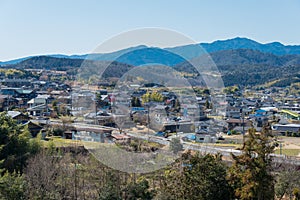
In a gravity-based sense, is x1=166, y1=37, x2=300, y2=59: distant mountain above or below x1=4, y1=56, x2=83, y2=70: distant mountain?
Answer: above

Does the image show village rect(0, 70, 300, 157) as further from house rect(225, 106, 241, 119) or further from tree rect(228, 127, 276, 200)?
tree rect(228, 127, 276, 200)

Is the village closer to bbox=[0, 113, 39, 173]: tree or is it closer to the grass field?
the grass field

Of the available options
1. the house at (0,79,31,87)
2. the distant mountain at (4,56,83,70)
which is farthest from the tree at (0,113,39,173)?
the distant mountain at (4,56,83,70)

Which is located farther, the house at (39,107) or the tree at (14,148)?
the house at (39,107)

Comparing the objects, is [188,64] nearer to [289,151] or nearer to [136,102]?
[136,102]


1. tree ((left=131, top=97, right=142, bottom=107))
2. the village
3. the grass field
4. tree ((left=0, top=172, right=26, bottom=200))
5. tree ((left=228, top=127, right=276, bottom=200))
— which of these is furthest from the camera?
tree ((left=131, top=97, right=142, bottom=107))

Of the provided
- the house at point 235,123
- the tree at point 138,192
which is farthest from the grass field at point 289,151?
the tree at point 138,192

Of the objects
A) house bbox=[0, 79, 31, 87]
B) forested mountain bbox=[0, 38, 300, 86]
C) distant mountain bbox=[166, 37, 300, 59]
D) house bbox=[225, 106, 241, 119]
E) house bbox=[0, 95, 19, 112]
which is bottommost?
house bbox=[225, 106, 241, 119]

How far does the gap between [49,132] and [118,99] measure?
298 cm

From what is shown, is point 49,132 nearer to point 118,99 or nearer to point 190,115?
point 118,99

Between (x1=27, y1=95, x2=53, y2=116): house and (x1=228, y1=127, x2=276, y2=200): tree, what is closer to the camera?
(x1=228, y1=127, x2=276, y2=200): tree

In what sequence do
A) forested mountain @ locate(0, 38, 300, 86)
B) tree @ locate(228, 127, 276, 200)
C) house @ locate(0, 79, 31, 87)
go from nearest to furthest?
tree @ locate(228, 127, 276, 200) → forested mountain @ locate(0, 38, 300, 86) → house @ locate(0, 79, 31, 87)

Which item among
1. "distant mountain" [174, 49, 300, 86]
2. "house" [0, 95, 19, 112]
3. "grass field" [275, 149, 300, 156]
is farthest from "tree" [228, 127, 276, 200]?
"distant mountain" [174, 49, 300, 86]

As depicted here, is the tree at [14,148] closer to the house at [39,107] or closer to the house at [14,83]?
the house at [39,107]
